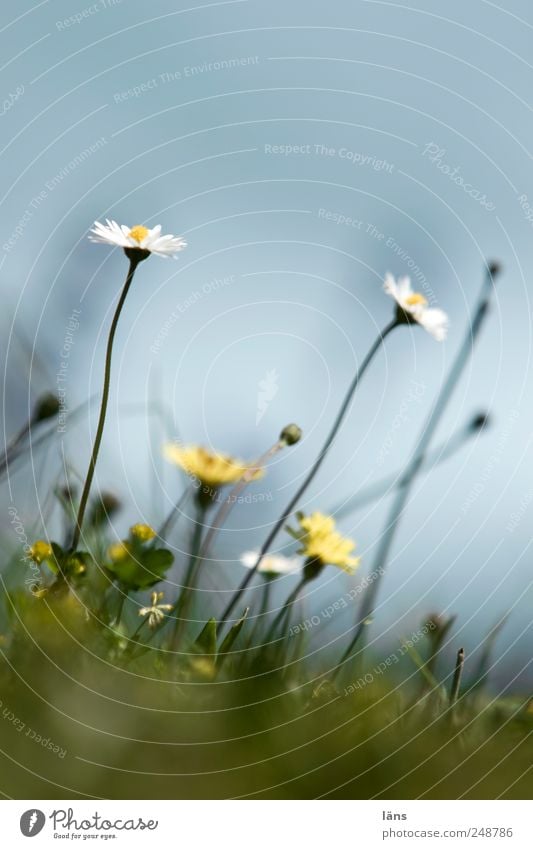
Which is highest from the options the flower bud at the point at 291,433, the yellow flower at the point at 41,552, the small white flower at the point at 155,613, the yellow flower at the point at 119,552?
the flower bud at the point at 291,433

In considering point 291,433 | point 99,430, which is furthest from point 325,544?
point 99,430

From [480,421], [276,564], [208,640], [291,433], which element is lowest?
[208,640]

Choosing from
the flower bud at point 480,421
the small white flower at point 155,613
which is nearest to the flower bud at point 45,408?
the small white flower at point 155,613

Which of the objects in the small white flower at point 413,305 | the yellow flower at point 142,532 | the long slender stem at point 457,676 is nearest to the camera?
the long slender stem at point 457,676

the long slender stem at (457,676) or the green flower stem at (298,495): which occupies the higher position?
the green flower stem at (298,495)

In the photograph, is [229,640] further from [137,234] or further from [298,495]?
[137,234]

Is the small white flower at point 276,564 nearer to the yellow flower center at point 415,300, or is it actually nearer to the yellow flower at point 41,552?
the yellow flower at point 41,552
